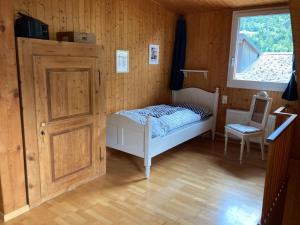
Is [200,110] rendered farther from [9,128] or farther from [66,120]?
[9,128]

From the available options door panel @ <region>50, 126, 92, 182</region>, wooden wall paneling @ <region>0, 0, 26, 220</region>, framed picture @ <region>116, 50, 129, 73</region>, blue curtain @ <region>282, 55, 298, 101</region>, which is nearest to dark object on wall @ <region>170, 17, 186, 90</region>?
framed picture @ <region>116, 50, 129, 73</region>

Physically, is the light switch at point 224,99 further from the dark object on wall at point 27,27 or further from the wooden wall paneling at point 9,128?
the wooden wall paneling at point 9,128

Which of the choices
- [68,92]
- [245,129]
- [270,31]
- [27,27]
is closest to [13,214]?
[68,92]

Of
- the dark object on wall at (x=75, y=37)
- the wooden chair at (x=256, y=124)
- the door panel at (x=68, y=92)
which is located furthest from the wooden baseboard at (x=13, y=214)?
the wooden chair at (x=256, y=124)

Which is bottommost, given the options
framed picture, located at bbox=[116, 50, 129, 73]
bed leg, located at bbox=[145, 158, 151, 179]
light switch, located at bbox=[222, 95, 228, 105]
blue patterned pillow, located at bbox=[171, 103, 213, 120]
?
bed leg, located at bbox=[145, 158, 151, 179]

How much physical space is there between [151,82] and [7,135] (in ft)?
9.11

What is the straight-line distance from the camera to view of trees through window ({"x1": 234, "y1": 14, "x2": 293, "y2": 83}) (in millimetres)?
4039

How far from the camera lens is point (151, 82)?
4680mm

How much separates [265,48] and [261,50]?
0.07 m

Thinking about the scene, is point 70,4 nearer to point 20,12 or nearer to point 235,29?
point 20,12

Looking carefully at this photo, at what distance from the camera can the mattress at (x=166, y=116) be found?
342 centimetres

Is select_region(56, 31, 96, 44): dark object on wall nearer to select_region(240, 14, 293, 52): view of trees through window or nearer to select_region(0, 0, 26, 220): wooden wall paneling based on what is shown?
select_region(0, 0, 26, 220): wooden wall paneling

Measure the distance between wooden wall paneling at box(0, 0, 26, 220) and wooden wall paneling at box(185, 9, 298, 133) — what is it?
3.37 meters

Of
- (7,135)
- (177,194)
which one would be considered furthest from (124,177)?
(7,135)
